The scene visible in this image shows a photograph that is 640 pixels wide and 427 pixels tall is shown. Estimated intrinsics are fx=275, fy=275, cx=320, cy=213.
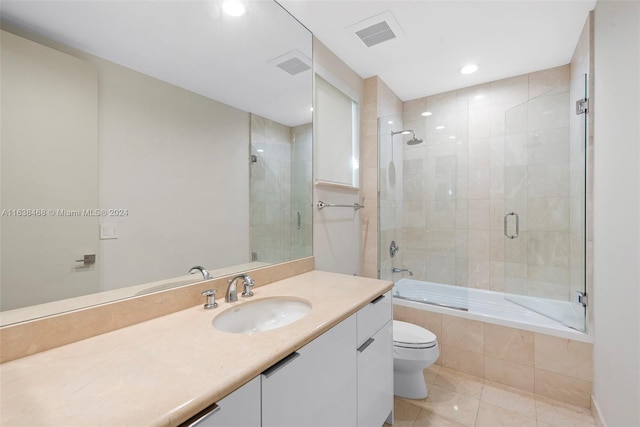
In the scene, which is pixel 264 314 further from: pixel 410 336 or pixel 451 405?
pixel 451 405

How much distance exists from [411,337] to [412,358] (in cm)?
14

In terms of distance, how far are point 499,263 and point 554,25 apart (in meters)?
1.94

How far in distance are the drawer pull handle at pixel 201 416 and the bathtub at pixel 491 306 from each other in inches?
78.3

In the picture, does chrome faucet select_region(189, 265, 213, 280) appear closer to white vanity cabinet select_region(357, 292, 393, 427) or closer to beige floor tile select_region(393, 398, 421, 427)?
white vanity cabinet select_region(357, 292, 393, 427)

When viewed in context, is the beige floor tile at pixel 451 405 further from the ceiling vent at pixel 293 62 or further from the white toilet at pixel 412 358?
the ceiling vent at pixel 293 62

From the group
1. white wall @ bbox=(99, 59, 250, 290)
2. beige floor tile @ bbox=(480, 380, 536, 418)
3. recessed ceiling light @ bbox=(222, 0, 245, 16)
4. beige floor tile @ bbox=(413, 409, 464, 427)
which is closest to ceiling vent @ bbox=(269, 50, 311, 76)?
recessed ceiling light @ bbox=(222, 0, 245, 16)

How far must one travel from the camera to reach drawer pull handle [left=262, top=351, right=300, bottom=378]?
30.9 inches

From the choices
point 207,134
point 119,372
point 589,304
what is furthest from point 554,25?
point 119,372

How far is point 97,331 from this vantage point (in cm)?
92

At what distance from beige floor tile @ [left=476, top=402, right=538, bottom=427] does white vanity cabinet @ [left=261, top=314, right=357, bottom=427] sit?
3.21 ft

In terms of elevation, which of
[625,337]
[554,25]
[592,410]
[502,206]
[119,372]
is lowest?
[592,410]

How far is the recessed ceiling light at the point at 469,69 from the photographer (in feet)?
7.82

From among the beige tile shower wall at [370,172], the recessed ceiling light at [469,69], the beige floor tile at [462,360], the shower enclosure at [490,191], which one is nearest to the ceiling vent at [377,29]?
the beige tile shower wall at [370,172]

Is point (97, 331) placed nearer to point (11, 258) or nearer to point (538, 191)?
point (11, 258)
